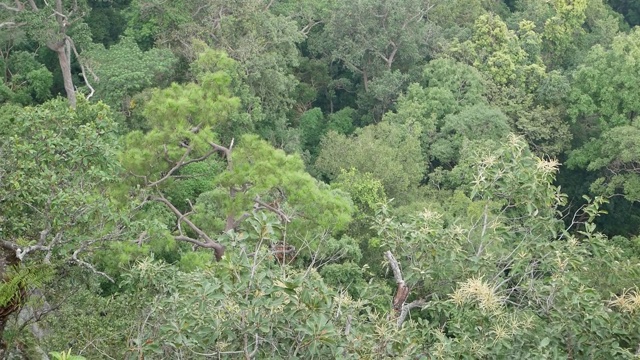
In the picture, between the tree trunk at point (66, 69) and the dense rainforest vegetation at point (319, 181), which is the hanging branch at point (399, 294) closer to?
the dense rainforest vegetation at point (319, 181)

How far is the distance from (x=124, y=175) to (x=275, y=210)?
2.05 m

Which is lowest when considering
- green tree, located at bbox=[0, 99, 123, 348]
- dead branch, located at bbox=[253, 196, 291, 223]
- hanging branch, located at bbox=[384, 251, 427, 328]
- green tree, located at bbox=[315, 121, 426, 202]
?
green tree, located at bbox=[315, 121, 426, 202]

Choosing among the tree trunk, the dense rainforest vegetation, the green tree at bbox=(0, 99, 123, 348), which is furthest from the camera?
the tree trunk

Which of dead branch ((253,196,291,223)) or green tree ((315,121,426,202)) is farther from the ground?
dead branch ((253,196,291,223))

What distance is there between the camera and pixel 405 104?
17.7 meters

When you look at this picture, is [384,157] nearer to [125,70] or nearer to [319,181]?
[319,181]

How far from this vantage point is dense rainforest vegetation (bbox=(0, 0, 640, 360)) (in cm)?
481

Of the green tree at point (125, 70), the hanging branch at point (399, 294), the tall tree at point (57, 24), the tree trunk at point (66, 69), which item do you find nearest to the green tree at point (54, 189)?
the hanging branch at point (399, 294)

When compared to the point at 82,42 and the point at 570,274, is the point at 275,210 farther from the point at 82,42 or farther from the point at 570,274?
the point at 82,42

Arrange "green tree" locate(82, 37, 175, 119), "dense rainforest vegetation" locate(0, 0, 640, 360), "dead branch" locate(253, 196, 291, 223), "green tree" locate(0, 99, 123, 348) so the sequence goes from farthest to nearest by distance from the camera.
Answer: "green tree" locate(82, 37, 175, 119), "dead branch" locate(253, 196, 291, 223), "green tree" locate(0, 99, 123, 348), "dense rainforest vegetation" locate(0, 0, 640, 360)

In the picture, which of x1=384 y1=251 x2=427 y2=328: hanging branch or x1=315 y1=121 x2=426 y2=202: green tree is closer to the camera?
x1=384 y1=251 x2=427 y2=328: hanging branch

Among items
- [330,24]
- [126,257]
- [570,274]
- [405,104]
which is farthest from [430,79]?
[570,274]

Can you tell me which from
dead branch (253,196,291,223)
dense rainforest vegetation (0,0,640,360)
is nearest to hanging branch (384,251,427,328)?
dense rainforest vegetation (0,0,640,360)

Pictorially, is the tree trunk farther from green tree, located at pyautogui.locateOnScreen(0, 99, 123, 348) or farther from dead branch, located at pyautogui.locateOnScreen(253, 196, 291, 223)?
green tree, located at pyautogui.locateOnScreen(0, 99, 123, 348)
